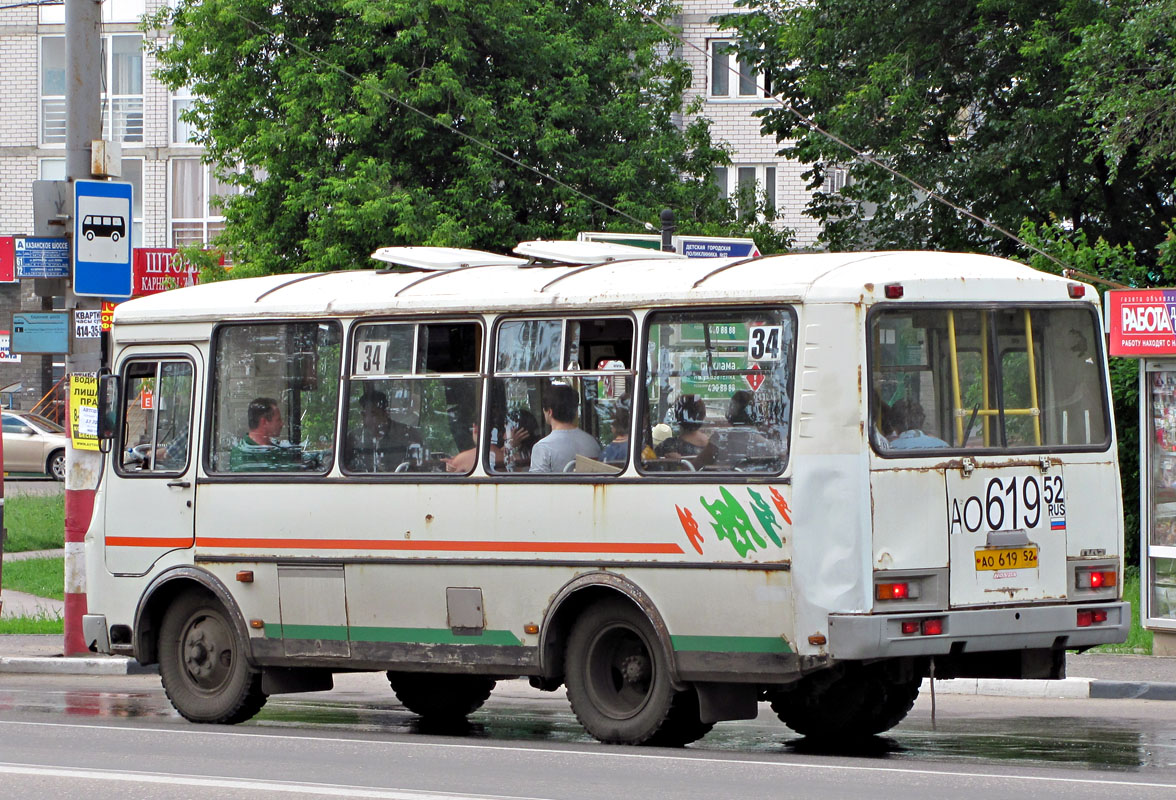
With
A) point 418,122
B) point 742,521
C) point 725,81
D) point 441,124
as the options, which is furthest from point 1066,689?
point 725,81

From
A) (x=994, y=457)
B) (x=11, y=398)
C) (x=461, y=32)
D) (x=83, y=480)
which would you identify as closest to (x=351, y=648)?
(x=994, y=457)

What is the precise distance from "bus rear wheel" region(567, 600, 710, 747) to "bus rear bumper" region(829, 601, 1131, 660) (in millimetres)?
1141

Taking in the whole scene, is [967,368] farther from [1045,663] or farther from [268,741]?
[268,741]

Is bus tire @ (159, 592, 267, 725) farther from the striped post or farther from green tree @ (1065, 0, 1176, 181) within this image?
green tree @ (1065, 0, 1176, 181)

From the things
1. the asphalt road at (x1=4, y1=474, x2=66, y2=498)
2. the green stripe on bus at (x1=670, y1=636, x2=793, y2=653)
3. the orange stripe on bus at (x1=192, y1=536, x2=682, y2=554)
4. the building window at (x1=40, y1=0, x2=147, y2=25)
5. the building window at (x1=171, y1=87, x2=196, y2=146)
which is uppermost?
the building window at (x1=40, y1=0, x2=147, y2=25)

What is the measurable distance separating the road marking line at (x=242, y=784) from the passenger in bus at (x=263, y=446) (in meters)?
2.79

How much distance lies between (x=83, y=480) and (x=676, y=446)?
279 inches

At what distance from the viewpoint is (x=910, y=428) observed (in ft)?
31.8

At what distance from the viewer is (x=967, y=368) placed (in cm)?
1002

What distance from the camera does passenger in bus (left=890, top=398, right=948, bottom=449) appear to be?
9641 millimetres

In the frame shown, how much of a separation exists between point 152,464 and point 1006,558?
546 cm

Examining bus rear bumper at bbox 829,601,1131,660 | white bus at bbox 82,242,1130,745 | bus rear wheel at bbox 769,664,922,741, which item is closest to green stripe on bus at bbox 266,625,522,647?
white bus at bbox 82,242,1130,745

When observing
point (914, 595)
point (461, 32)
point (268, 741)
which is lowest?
point (268, 741)

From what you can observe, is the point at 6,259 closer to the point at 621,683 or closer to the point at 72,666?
the point at 72,666
